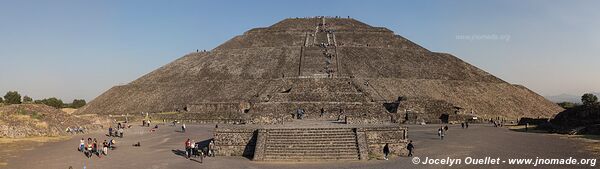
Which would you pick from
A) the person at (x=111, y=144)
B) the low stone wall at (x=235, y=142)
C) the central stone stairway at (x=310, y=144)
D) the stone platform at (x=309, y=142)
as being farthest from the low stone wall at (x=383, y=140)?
the person at (x=111, y=144)

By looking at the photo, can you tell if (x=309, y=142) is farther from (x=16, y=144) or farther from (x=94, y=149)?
(x=16, y=144)

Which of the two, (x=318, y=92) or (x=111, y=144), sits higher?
(x=318, y=92)

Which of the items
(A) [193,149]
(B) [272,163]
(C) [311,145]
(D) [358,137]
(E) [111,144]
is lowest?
(B) [272,163]

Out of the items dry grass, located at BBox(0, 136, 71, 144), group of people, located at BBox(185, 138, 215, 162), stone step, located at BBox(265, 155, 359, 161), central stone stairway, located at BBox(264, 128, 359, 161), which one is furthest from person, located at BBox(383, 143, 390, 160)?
dry grass, located at BBox(0, 136, 71, 144)

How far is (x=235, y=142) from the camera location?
22.0 meters

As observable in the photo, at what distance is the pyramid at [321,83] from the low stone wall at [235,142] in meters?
17.4

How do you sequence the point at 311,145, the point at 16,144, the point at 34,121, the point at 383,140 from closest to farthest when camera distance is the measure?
the point at 311,145
the point at 383,140
the point at 16,144
the point at 34,121

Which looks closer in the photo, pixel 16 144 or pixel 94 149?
pixel 94 149

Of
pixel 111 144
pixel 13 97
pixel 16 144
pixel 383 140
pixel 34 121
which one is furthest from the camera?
pixel 13 97

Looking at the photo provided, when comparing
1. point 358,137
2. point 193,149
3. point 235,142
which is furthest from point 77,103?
point 358,137

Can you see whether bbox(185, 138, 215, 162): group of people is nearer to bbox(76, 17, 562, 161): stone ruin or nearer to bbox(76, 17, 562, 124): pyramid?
bbox(76, 17, 562, 161): stone ruin

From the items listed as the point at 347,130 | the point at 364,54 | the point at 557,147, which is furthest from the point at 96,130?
the point at 364,54

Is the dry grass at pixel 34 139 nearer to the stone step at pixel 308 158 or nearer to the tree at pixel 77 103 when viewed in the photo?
the stone step at pixel 308 158

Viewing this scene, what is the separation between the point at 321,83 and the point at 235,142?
93.1 ft
